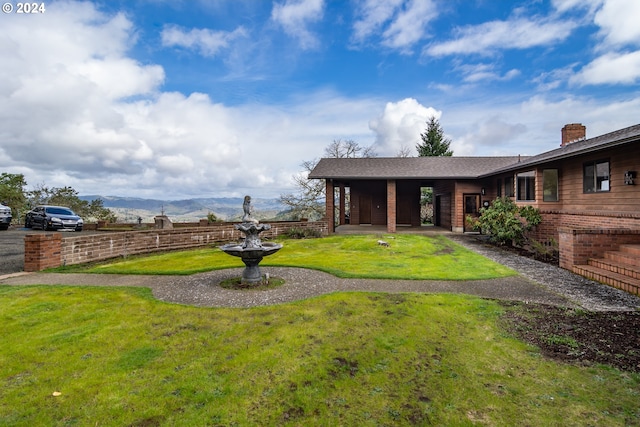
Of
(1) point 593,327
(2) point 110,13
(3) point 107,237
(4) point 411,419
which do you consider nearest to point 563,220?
(1) point 593,327

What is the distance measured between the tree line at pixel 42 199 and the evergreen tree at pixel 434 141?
3601cm

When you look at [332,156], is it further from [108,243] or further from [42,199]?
[42,199]

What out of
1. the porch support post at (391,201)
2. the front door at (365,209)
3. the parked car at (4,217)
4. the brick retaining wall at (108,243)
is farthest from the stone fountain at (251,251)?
the parked car at (4,217)

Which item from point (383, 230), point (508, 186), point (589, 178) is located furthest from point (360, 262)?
point (508, 186)

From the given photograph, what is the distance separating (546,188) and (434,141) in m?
29.6

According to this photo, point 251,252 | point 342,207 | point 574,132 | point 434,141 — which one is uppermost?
point 434,141

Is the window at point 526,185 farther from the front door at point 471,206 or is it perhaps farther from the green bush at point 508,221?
the front door at point 471,206

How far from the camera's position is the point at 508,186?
1612cm

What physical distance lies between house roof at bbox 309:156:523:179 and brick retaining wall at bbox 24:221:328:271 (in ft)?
19.6

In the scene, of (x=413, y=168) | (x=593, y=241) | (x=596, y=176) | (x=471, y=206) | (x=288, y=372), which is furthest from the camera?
(x=413, y=168)

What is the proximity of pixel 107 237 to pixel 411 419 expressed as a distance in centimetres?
1069

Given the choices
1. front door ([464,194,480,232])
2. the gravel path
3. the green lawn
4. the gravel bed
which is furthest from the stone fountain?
front door ([464,194,480,232])

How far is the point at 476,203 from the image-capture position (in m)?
18.8

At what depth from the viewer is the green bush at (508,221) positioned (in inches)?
481
